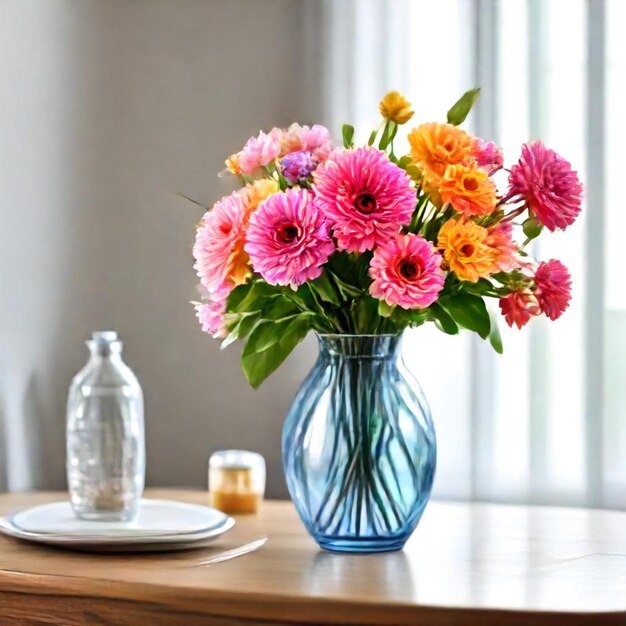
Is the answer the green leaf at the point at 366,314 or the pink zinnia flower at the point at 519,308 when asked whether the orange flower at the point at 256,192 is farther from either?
the pink zinnia flower at the point at 519,308

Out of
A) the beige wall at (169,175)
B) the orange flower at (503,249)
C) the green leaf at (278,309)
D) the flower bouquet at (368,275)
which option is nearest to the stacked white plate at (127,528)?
the flower bouquet at (368,275)

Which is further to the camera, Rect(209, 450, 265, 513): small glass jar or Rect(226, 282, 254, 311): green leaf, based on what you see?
Rect(209, 450, 265, 513): small glass jar

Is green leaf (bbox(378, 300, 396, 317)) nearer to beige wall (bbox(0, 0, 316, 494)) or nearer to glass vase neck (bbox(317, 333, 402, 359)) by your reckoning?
glass vase neck (bbox(317, 333, 402, 359))

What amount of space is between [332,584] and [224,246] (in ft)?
1.29

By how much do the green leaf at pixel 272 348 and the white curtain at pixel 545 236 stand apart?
967 mm

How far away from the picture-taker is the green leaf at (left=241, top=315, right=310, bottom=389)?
4.17ft

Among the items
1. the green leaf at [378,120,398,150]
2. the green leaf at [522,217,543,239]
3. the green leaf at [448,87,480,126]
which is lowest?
the green leaf at [522,217,543,239]

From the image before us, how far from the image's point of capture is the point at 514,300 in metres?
1.22

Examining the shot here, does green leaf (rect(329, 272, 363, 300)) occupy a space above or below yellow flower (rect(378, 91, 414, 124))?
below

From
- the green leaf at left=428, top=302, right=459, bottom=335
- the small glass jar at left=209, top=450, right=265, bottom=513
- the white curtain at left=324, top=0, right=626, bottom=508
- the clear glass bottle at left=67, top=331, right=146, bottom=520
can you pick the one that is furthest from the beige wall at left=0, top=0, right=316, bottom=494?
the green leaf at left=428, top=302, right=459, bottom=335

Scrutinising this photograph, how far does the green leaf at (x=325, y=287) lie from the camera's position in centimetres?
119

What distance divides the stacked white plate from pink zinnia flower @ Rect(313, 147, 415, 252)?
428 millimetres

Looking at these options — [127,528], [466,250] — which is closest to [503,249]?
Result: [466,250]

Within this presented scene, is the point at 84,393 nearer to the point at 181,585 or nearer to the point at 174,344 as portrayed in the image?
the point at 181,585
